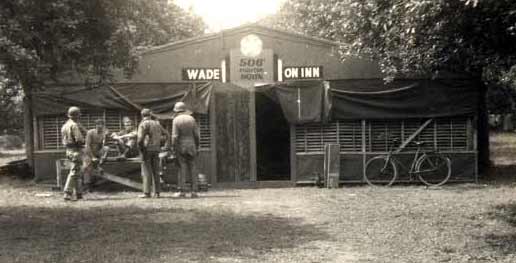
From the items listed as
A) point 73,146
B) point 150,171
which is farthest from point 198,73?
point 73,146

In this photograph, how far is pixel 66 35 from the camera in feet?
32.9

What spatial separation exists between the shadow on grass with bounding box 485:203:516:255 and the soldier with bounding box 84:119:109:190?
27.9ft

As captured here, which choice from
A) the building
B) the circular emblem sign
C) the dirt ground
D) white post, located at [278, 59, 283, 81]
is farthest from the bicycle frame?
the circular emblem sign

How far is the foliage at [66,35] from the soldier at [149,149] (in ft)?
8.19

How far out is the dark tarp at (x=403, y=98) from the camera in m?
16.4

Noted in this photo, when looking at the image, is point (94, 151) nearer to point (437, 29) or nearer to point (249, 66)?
point (249, 66)

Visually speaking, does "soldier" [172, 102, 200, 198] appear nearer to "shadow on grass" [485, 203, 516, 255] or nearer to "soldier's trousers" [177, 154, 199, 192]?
"soldier's trousers" [177, 154, 199, 192]

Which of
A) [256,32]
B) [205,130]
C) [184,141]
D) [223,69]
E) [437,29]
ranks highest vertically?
[256,32]

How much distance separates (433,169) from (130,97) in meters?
7.56

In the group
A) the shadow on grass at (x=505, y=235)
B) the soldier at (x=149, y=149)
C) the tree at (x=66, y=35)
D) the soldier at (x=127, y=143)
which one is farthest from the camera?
the soldier at (x=127, y=143)

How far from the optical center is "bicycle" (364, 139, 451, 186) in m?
16.3

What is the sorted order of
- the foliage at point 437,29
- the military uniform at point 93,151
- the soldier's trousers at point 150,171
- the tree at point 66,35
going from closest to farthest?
1. the foliage at point 437,29
2. the tree at point 66,35
3. the soldier's trousers at point 150,171
4. the military uniform at point 93,151

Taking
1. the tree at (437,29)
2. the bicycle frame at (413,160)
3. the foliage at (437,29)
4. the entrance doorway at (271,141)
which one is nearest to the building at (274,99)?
the bicycle frame at (413,160)

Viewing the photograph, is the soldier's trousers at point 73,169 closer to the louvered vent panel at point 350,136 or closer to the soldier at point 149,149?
the soldier at point 149,149
